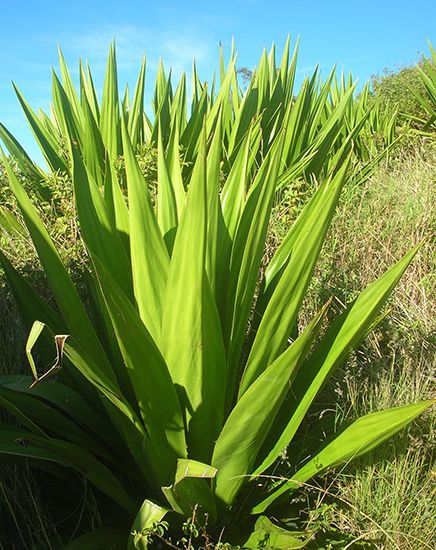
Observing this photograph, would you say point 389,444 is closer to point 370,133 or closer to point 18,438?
point 18,438

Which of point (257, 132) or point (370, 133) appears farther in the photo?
point (370, 133)

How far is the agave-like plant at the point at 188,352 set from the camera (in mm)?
1506

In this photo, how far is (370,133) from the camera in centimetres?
665

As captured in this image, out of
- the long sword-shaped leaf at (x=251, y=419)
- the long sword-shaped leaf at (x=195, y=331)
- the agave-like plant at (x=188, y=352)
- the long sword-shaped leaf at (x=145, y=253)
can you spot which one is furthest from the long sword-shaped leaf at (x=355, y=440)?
the long sword-shaped leaf at (x=145, y=253)

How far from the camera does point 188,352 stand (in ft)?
5.06

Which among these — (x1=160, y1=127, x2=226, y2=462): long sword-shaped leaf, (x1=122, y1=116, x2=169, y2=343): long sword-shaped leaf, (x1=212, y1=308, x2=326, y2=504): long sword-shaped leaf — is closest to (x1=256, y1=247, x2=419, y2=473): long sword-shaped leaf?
(x1=212, y1=308, x2=326, y2=504): long sword-shaped leaf

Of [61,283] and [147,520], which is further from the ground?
[61,283]

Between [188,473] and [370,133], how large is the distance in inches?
228

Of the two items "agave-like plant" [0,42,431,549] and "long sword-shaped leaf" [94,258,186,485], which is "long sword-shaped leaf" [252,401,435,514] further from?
"long sword-shaped leaf" [94,258,186,485]

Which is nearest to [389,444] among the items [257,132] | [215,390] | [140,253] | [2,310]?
[215,390]

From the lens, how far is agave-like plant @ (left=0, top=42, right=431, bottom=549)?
1506mm

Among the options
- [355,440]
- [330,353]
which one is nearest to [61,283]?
[330,353]

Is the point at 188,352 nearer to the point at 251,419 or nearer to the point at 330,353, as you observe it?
the point at 251,419

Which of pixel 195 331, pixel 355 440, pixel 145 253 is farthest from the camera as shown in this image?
pixel 355 440
